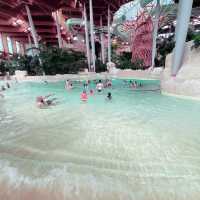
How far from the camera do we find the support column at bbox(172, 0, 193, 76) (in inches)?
431

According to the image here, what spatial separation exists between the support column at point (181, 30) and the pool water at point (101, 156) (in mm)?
4478

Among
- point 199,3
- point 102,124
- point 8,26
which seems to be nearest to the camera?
point 102,124

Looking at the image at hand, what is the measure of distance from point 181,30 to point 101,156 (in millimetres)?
9696

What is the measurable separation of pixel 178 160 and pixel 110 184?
1.78m

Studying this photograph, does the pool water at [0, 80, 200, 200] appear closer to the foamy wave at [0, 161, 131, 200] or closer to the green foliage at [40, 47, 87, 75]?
the foamy wave at [0, 161, 131, 200]

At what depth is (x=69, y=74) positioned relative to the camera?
85.3ft

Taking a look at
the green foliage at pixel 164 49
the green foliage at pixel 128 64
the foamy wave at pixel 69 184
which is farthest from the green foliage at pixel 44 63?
the foamy wave at pixel 69 184

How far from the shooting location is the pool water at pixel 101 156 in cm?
337

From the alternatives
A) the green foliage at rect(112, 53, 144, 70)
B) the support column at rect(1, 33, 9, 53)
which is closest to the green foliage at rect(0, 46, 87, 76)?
the green foliage at rect(112, 53, 144, 70)

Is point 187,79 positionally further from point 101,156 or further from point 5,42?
point 5,42

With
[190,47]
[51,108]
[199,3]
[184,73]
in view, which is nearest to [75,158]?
[51,108]

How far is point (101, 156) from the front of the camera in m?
4.64

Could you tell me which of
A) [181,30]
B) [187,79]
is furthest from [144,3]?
[187,79]

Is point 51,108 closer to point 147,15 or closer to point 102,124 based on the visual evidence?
Result: point 102,124
